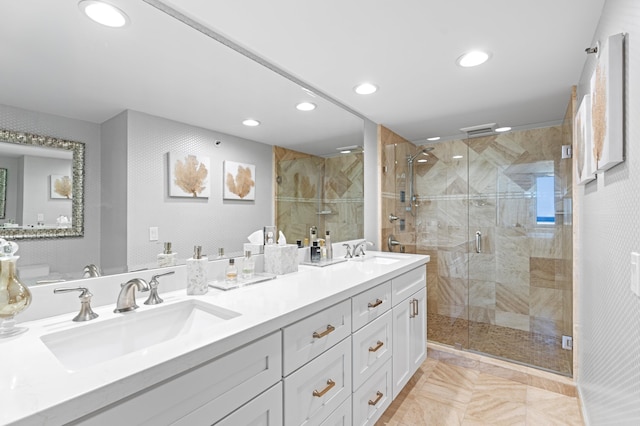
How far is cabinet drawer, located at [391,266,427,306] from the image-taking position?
6.30ft

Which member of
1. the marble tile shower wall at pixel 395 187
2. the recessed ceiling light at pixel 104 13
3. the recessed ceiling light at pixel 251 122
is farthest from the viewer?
the marble tile shower wall at pixel 395 187

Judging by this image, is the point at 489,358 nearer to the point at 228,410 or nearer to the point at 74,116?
the point at 228,410

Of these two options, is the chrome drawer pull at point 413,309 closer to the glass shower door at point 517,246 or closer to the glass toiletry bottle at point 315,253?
the glass toiletry bottle at point 315,253

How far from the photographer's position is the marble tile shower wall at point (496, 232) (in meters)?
2.91

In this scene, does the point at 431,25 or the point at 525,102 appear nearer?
the point at 431,25

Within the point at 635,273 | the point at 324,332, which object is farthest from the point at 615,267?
the point at 324,332

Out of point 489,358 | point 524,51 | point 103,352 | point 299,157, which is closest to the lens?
point 103,352

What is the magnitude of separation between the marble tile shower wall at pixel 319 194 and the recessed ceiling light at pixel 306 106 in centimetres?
32

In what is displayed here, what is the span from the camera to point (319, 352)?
1.26 m

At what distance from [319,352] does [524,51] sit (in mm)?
1868

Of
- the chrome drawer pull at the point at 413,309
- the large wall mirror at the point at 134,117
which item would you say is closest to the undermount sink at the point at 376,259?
the chrome drawer pull at the point at 413,309

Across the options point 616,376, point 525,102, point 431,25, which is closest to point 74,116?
point 431,25

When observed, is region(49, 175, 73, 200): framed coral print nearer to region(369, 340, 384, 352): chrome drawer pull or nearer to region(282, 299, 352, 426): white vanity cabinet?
region(282, 299, 352, 426): white vanity cabinet

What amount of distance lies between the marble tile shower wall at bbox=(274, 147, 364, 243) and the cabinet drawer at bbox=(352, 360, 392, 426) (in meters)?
0.96
